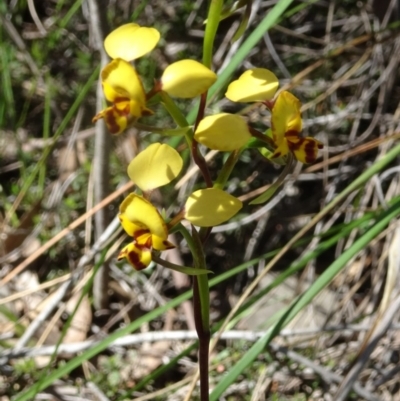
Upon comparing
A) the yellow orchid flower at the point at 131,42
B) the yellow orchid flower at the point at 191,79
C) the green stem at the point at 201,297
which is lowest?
the green stem at the point at 201,297

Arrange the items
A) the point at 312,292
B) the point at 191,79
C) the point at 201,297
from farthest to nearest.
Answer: the point at 312,292 → the point at 201,297 → the point at 191,79

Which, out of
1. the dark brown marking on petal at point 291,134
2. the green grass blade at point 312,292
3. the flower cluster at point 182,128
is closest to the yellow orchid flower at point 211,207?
the flower cluster at point 182,128

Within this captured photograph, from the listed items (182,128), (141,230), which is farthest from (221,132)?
(141,230)

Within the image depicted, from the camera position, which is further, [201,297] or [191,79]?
[201,297]

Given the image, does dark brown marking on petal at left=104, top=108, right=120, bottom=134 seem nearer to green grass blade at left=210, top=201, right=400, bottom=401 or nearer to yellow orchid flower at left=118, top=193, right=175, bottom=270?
yellow orchid flower at left=118, top=193, right=175, bottom=270

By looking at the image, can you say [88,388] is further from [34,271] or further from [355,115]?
[355,115]

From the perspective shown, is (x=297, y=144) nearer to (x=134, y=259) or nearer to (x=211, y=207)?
(x=211, y=207)

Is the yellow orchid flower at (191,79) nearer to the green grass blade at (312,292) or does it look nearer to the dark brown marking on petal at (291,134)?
the dark brown marking on petal at (291,134)
